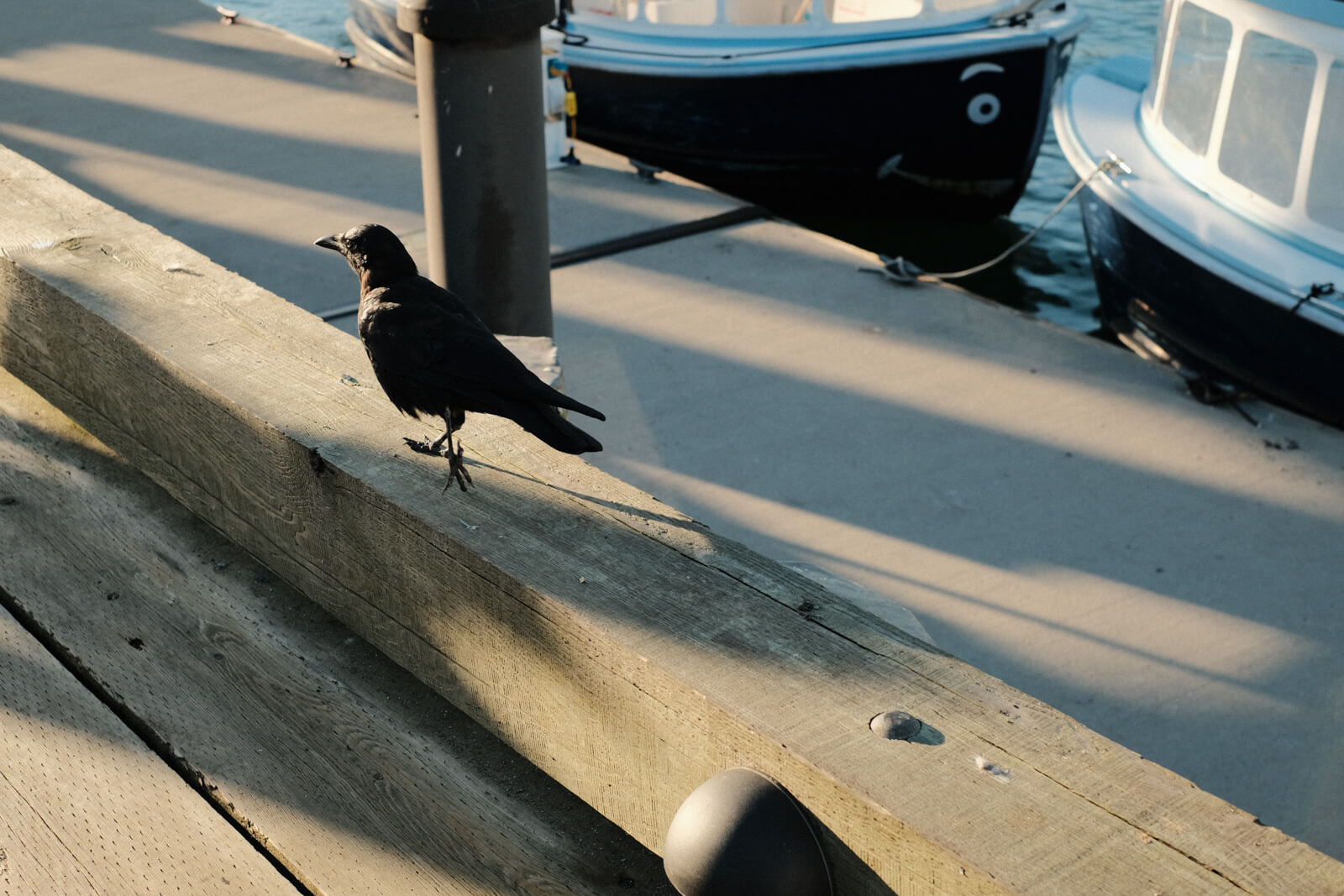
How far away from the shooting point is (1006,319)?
20.7 ft

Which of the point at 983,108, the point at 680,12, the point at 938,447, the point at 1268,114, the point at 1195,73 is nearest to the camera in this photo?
the point at 938,447

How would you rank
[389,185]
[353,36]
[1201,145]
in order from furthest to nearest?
1. [353,36]
2. [389,185]
3. [1201,145]

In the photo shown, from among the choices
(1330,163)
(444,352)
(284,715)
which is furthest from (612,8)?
(284,715)

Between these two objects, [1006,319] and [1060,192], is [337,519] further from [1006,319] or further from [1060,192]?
[1060,192]

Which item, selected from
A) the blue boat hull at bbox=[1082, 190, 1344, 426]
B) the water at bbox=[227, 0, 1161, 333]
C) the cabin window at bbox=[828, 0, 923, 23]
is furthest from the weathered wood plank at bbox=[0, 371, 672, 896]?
the cabin window at bbox=[828, 0, 923, 23]

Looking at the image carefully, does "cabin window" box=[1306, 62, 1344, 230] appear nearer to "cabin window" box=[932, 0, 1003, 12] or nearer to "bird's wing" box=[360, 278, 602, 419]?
"cabin window" box=[932, 0, 1003, 12]

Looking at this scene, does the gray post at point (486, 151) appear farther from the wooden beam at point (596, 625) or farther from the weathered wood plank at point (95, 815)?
the weathered wood plank at point (95, 815)

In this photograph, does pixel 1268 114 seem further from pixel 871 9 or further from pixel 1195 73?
pixel 871 9

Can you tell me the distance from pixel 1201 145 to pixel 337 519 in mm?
6009

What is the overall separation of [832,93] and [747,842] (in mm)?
8464

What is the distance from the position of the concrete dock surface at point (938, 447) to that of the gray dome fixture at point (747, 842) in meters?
2.37

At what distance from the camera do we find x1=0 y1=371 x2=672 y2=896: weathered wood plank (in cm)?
183

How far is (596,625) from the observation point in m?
1.71

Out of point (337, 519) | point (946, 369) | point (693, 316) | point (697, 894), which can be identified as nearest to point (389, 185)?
point (693, 316)
